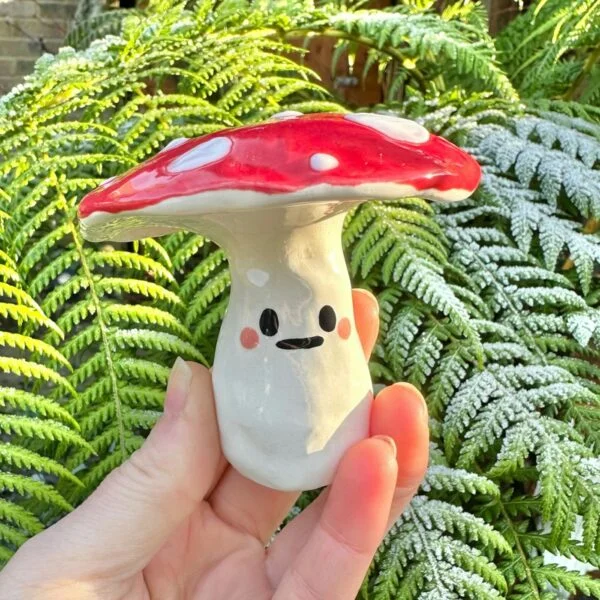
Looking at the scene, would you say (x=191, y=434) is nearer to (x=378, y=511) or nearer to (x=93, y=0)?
(x=378, y=511)

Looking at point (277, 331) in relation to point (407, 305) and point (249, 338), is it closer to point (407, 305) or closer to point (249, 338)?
point (249, 338)

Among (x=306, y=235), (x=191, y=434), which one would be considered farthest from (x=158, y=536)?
(x=306, y=235)

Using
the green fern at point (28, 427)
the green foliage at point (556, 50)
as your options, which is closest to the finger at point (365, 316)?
the green fern at point (28, 427)

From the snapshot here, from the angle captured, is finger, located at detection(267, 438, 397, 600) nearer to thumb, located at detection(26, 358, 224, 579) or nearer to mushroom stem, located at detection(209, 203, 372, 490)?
mushroom stem, located at detection(209, 203, 372, 490)

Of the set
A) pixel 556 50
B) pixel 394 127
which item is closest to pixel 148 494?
pixel 394 127

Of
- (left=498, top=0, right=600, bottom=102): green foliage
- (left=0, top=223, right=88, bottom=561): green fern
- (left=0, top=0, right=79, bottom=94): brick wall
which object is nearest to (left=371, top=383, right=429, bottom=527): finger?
(left=0, top=223, right=88, bottom=561): green fern

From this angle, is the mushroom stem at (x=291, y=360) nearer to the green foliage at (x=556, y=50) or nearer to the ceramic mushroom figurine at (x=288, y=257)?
the ceramic mushroom figurine at (x=288, y=257)

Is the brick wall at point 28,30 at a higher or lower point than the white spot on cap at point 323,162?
lower
